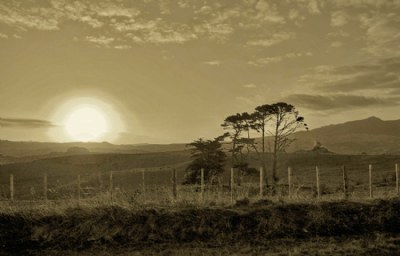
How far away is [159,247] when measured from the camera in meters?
12.1

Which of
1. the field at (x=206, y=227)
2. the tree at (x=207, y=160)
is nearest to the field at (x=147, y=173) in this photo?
the tree at (x=207, y=160)

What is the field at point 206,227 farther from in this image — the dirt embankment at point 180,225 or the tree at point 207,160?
the tree at point 207,160

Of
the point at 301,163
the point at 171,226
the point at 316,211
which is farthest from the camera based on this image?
the point at 301,163

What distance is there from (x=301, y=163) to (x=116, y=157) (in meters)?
42.5

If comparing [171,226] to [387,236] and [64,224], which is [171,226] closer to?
[64,224]

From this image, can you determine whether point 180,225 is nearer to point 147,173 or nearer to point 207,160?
point 207,160

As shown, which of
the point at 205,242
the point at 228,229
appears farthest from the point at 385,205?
the point at 205,242

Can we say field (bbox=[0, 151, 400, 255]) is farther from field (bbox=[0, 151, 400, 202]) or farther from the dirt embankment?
field (bbox=[0, 151, 400, 202])

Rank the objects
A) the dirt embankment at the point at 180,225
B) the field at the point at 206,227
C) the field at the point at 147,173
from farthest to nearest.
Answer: the field at the point at 147,173, the dirt embankment at the point at 180,225, the field at the point at 206,227

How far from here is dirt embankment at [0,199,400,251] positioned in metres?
13.1

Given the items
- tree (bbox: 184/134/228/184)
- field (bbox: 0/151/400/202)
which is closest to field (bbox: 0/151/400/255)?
field (bbox: 0/151/400/202)

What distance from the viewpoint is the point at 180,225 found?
13766 mm

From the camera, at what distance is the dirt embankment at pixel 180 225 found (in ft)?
43.1

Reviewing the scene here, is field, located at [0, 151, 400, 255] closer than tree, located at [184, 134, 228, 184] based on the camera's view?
Yes
